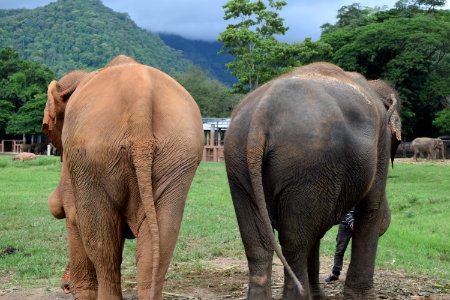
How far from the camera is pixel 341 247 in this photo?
6543 millimetres

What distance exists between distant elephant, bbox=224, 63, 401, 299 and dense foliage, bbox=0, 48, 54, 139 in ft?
142

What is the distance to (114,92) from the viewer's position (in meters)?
3.50

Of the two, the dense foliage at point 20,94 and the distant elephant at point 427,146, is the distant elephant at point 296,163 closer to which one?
the distant elephant at point 427,146

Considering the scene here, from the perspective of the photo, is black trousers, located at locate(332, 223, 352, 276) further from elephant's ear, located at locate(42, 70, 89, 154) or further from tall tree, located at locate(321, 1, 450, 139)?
tall tree, located at locate(321, 1, 450, 139)

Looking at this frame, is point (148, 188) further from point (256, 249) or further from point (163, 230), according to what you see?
point (256, 249)

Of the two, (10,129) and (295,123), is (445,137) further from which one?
(295,123)

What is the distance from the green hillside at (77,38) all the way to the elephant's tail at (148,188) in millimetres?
94353

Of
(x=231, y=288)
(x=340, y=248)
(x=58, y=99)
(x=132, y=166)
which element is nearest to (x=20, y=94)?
(x=340, y=248)

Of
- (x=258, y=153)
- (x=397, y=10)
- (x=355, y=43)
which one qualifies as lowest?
(x=258, y=153)

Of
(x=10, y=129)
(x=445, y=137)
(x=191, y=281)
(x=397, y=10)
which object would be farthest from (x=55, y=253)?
(x=397, y=10)

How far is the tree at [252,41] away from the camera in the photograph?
36.3m

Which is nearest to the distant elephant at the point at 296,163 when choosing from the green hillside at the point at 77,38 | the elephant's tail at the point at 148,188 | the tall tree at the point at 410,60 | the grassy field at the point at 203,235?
→ the elephant's tail at the point at 148,188

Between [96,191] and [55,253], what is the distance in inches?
206

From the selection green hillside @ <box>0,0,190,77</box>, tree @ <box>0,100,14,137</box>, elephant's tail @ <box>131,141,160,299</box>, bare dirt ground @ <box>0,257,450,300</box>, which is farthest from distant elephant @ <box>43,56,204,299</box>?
green hillside @ <box>0,0,190,77</box>
